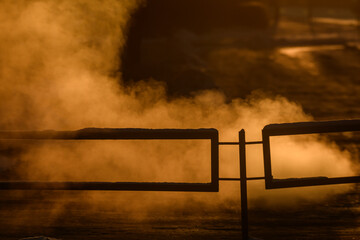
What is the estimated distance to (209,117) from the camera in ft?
36.2

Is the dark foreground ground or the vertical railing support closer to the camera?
the vertical railing support

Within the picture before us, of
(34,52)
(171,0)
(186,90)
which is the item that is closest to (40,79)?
(34,52)

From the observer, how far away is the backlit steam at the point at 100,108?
773 centimetres

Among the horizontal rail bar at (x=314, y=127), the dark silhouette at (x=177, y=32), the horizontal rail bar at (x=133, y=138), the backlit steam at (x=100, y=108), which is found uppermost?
the dark silhouette at (x=177, y=32)

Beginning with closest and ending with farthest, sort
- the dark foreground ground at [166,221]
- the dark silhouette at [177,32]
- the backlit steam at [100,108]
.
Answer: the dark foreground ground at [166,221]
the backlit steam at [100,108]
the dark silhouette at [177,32]

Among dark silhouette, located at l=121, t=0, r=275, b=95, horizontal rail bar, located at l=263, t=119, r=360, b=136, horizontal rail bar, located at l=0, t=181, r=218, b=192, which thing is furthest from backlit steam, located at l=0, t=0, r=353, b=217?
horizontal rail bar, located at l=263, t=119, r=360, b=136

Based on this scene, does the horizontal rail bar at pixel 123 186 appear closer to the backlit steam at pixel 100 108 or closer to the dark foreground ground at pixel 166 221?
the dark foreground ground at pixel 166 221

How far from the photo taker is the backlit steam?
7.73m

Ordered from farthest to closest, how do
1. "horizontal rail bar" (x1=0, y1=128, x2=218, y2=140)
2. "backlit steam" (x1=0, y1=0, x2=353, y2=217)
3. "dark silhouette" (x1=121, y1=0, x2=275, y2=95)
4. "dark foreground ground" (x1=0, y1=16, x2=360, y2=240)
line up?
1. "dark silhouette" (x1=121, y1=0, x2=275, y2=95)
2. "backlit steam" (x1=0, y1=0, x2=353, y2=217)
3. "dark foreground ground" (x1=0, y1=16, x2=360, y2=240)
4. "horizontal rail bar" (x1=0, y1=128, x2=218, y2=140)

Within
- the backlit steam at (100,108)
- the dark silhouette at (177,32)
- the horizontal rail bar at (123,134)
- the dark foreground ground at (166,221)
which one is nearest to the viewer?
the horizontal rail bar at (123,134)

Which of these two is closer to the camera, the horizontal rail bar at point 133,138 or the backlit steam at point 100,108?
the horizontal rail bar at point 133,138

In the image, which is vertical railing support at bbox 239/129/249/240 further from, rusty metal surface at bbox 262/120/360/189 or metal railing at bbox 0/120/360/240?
rusty metal surface at bbox 262/120/360/189

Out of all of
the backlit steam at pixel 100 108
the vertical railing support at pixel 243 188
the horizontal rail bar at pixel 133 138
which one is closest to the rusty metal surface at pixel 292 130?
the vertical railing support at pixel 243 188

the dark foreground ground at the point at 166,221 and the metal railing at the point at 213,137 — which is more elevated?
the metal railing at the point at 213,137
